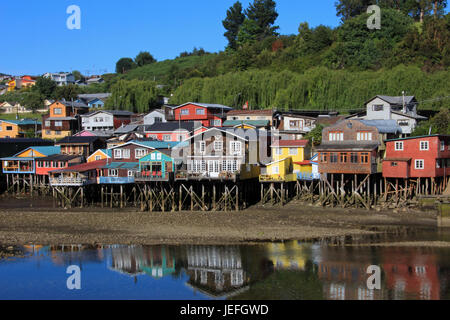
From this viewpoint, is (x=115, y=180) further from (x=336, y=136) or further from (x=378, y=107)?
(x=378, y=107)

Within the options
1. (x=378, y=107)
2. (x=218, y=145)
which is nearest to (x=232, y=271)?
(x=218, y=145)

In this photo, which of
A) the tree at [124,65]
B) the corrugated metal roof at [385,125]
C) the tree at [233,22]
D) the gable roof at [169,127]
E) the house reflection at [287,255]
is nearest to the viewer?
the house reflection at [287,255]

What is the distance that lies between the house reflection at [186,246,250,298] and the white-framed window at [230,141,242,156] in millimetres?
13729

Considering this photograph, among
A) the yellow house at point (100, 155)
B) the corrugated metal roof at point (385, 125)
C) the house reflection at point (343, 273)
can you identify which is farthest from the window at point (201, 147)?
the house reflection at point (343, 273)

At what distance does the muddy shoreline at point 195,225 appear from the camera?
35.1m

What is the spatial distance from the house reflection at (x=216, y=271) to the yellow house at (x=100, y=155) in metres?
23.5

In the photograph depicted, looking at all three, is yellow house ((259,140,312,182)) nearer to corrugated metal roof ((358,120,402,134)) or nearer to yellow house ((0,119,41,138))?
corrugated metal roof ((358,120,402,134))

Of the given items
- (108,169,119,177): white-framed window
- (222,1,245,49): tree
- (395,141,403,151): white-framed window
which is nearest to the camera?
(395,141,403,151): white-framed window

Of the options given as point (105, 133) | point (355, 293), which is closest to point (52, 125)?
point (105, 133)

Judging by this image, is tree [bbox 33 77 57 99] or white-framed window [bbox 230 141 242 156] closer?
white-framed window [bbox 230 141 242 156]

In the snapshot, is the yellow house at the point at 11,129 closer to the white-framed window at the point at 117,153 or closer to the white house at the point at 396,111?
the white-framed window at the point at 117,153

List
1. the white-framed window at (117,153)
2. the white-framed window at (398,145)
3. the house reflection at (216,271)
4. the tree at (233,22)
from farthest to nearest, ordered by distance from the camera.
→ the tree at (233,22), the white-framed window at (117,153), the white-framed window at (398,145), the house reflection at (216,271)

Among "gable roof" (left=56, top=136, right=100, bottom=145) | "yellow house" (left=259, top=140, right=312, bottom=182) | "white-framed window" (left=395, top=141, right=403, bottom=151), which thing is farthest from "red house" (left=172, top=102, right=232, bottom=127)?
"white-framed window" (left=395, top=141, right=403, bottom=151)

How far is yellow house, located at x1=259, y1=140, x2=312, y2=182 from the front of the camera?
152 feet
